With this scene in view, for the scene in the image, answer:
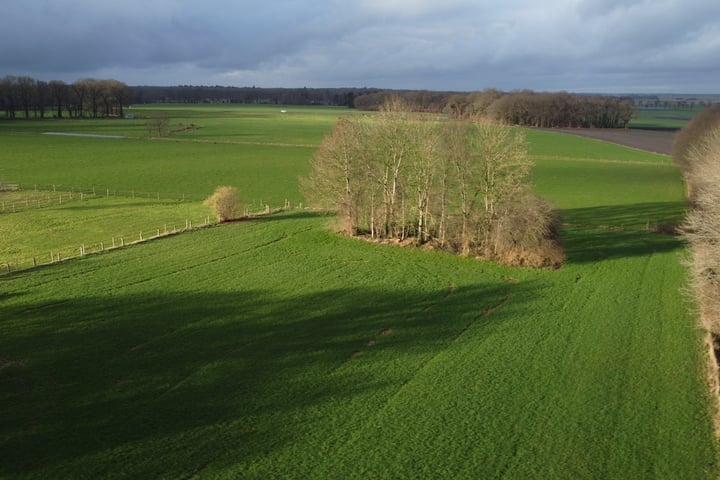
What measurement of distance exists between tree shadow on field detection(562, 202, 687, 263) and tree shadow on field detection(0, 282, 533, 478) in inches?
439

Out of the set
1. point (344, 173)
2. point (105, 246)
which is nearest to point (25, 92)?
point (105, 246)

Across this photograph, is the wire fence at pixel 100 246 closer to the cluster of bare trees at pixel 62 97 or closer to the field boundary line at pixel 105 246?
the field boundary line at pixel 105 246

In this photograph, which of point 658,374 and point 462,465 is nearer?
point 462,465

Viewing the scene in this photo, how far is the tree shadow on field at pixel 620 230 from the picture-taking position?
127ft

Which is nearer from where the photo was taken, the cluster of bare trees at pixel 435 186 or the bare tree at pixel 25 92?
the cluster of bare trees at pixel 435 186

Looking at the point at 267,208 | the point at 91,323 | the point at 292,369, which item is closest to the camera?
the point at 292,369

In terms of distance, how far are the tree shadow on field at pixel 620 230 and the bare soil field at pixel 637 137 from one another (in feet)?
192

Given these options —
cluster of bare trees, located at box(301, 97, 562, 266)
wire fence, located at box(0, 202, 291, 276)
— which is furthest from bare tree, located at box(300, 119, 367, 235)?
wire fence, located at box(0, 202, 291, 276)

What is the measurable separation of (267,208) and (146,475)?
1444 inches

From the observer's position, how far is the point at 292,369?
2141 centimetres

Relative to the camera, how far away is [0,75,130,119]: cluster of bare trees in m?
148

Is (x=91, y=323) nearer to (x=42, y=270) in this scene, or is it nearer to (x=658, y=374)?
(x=42, y=270)

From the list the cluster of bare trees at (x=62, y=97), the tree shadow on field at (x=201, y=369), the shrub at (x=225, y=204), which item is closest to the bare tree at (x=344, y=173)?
the shrub at (x=225, y=204)

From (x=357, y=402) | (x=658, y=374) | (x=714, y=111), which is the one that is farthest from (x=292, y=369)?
(x=714, y=111)
